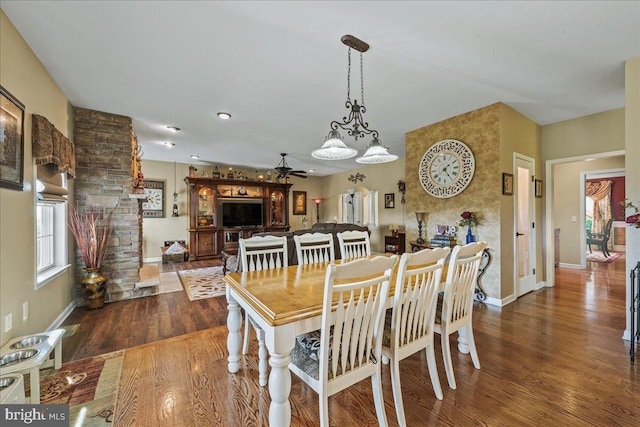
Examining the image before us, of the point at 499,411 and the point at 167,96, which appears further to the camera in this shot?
the point at 167,96

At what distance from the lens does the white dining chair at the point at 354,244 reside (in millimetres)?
2971

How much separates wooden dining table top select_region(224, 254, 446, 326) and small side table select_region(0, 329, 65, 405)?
1.20 m

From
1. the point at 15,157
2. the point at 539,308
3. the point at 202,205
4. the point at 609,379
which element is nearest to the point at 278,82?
the point at 15,157

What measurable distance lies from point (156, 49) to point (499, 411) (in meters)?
3.72

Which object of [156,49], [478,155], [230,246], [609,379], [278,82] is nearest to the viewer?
[609,379]

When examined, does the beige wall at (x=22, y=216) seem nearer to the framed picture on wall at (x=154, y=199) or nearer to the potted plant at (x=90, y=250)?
the potted plant at (x=90, y=250)

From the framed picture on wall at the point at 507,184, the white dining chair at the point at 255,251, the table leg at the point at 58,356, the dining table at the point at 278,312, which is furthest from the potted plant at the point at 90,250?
the framed picture on wall at the point at 507,184

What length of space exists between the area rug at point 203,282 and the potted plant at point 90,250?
1.11m

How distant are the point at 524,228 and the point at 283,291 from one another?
4138mm

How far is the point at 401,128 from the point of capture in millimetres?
4355

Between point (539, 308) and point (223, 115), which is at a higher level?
point (223, 115)

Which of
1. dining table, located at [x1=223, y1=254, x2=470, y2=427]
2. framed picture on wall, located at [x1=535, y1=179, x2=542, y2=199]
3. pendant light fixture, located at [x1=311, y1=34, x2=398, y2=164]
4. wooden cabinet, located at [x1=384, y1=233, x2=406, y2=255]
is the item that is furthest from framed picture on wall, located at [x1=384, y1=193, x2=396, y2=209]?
dining table, located at [x1=223, y1=254, x2=470, y2=427]

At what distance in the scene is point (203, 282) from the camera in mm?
4773

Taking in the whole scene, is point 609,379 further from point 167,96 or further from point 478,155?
point 167,96
